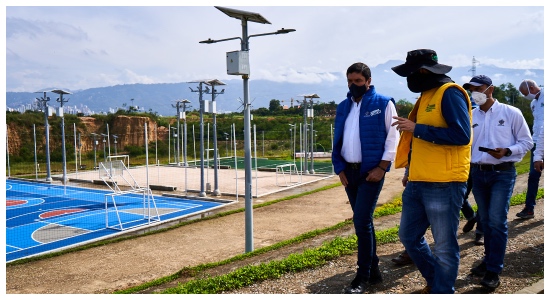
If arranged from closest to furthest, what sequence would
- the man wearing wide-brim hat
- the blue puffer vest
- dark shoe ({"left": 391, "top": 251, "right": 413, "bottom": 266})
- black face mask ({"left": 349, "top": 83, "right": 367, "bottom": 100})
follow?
the man wearing wide-brim hat → the blue puffer vest → black face mask ({"left": 349, "top": 83, "right": 367, "bottom": 100}) → dark shoe ({"left": 391, "top": 251, "right": 413, "bottom": 266})

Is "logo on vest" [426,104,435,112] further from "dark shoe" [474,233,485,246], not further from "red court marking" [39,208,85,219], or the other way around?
"red court marking" [39,208,85,219]

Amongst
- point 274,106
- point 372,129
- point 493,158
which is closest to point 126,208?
point 372,129

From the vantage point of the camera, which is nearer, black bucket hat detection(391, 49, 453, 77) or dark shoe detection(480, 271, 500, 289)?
black bucket hat detection(391, 49, 453, 77)

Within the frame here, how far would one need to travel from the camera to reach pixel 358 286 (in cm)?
354

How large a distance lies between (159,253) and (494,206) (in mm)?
6242

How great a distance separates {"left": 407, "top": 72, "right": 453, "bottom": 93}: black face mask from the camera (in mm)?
2959

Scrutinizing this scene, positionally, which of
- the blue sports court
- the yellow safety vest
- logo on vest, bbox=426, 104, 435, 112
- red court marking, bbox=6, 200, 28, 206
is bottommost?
the blue sports court

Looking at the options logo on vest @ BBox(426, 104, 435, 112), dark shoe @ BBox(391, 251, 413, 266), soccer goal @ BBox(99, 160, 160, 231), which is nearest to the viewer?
logo on vest @ BBox(426, 104, 435, 112)

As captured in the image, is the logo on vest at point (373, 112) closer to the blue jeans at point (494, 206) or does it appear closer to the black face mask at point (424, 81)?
the black face mask at point (424, 81)

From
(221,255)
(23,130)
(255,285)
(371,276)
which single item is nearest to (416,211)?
(371,276)

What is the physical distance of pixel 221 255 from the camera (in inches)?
322

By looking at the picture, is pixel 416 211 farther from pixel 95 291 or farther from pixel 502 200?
pixel 95 291

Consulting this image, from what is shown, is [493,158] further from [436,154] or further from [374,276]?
[374,276]

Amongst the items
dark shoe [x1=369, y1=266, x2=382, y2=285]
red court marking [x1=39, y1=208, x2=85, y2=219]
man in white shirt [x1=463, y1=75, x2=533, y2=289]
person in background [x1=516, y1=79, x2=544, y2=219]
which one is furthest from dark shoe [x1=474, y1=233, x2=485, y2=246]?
red court marking [x1=39, y1=208, x2=85, y2=219]
